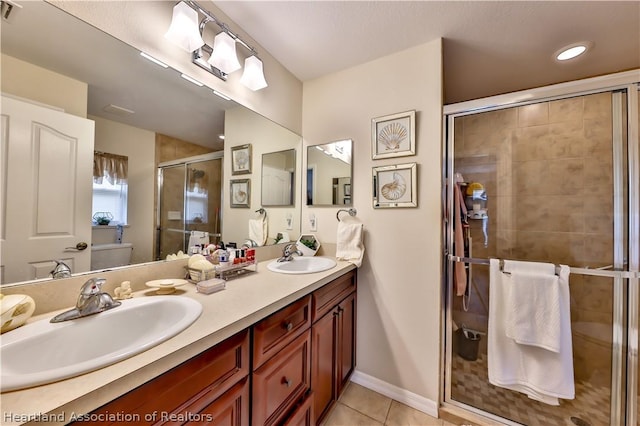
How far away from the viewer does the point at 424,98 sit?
4.79ft

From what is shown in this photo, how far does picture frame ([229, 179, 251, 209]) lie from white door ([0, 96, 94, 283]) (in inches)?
26.9

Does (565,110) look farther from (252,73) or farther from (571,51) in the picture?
(252,73)

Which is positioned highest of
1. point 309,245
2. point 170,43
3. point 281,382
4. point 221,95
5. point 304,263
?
point 170,43

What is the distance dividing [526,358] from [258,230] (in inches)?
69.3

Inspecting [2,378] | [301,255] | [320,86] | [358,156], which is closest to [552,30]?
[358,156]

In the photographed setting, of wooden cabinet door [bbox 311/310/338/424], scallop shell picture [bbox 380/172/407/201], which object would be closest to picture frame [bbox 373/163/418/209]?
scallop shell picture [bbox 380/172/407/201]

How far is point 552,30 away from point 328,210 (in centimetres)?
172

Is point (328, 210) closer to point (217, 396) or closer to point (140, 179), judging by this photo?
point (140, 179)

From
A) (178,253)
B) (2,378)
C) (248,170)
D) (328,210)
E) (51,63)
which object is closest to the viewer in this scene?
(2,378)

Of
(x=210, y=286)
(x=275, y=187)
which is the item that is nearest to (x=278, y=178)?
(x=275, y=187)

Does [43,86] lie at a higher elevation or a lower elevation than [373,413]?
higher

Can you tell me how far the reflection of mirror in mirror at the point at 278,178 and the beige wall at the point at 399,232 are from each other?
37 centimetres

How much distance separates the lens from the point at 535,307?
1.23 m

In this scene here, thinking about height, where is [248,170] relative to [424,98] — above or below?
below
